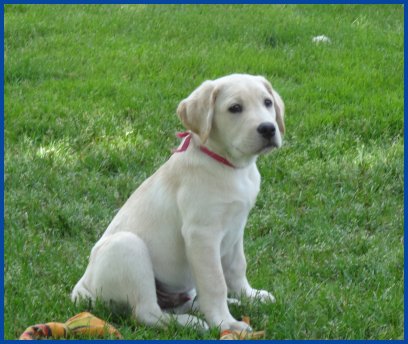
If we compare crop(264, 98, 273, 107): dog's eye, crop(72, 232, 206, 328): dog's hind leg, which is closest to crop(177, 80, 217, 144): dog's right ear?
crop(264, 98, 273, 107): dog's eye

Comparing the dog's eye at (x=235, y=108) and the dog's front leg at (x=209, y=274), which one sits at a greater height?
the dog's eye at (x=235, y=108)

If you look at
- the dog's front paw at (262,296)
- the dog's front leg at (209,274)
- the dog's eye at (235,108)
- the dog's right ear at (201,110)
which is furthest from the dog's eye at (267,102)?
the dog's front paw at (262,296)

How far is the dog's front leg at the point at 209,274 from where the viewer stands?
5.02 meters

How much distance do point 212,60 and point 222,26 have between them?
1.34 meters

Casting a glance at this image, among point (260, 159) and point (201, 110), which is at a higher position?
point (201, 110)

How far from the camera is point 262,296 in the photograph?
5.57 meters

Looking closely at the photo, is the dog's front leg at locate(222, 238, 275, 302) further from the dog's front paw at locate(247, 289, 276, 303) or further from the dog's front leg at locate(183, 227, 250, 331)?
the dog's front leg at locate(183, 227, 250, 331)

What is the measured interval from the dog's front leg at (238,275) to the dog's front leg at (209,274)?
45 centimetres

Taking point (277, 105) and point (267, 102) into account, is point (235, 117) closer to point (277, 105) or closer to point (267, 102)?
point (267, 102)

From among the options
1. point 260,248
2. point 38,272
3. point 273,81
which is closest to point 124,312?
point 38,272

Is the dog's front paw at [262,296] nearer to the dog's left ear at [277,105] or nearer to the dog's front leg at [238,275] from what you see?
the dog's front leg at [238,275]

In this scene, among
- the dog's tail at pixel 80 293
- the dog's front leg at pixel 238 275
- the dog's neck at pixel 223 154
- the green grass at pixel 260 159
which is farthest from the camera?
the green grass at pixel 260 159

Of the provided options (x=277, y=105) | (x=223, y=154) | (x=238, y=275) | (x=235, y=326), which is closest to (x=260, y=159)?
(x=238, y=275)

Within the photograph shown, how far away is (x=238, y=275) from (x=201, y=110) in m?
1.07
